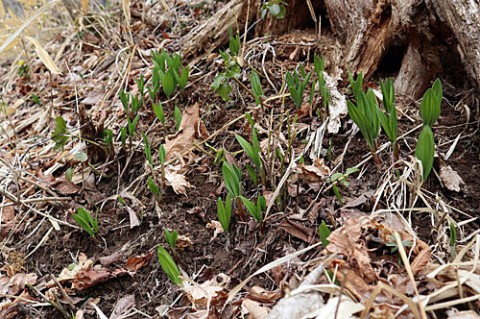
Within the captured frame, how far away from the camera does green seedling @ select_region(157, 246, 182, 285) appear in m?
1.55

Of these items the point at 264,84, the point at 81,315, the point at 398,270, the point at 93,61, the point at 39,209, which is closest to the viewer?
the point at 398,270

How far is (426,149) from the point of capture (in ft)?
5.04

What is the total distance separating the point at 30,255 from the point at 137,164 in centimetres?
63

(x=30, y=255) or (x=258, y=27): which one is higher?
(x=258, y=27)

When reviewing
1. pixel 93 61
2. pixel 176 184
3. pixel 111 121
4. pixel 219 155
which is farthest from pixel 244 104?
pixel 93 61

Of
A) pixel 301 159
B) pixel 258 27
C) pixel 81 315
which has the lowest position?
pixel 81 315

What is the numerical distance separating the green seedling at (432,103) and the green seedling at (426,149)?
22 cm

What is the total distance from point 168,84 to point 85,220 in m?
0.86

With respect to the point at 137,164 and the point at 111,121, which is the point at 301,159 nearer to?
the point at 137,164

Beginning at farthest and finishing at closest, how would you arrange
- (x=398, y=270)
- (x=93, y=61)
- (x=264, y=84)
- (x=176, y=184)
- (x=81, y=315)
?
1. (x=93, y=61)
2. (x=264, y=84)
3. (x=176, y=184)
4. (x=81, y=315)
5. (x=398, y=270)

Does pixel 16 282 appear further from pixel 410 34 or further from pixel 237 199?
pixel 410 34

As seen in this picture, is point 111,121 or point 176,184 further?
point 111,121

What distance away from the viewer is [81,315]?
1.74 m

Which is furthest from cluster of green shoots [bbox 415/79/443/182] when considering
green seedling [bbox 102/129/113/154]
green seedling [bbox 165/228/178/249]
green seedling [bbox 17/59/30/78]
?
green seedling [bbox 17/59/30/78]
